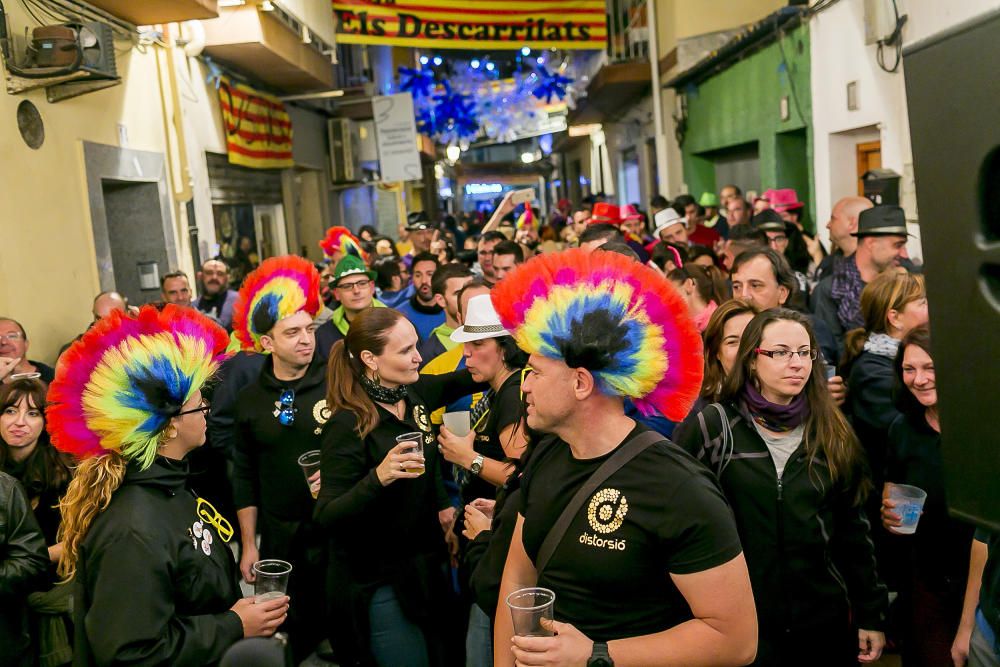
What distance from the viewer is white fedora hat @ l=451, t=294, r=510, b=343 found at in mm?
4020

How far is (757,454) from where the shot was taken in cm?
344

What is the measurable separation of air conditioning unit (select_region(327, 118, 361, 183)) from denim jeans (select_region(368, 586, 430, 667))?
16201 mm

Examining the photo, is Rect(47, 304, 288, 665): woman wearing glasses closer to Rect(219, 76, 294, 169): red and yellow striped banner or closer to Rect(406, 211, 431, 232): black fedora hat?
Rect(406, 211, 431, 232): black fedora hat

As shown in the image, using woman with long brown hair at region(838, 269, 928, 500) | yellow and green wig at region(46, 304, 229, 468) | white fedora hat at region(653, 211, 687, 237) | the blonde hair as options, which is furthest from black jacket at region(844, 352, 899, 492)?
white fedora hat at region(653, 211, 687, 237)

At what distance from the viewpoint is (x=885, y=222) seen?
6027 millimetres

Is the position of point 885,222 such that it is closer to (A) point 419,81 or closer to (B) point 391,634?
(B) point 391,634

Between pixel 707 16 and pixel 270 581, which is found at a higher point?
pixel 707 16

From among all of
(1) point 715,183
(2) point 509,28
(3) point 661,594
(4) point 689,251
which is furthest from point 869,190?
(1) point 715,183

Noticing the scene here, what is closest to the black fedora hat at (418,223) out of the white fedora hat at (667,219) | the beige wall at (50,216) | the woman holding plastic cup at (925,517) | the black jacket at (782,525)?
the white fedora hat at (667,219)

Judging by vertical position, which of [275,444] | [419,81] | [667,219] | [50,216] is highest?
[419,81]

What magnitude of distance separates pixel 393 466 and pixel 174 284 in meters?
5.72

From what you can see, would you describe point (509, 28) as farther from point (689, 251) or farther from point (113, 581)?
point (113, 581)

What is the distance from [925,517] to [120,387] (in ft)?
9.61

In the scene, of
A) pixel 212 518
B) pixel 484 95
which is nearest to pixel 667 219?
pixel 212 518
